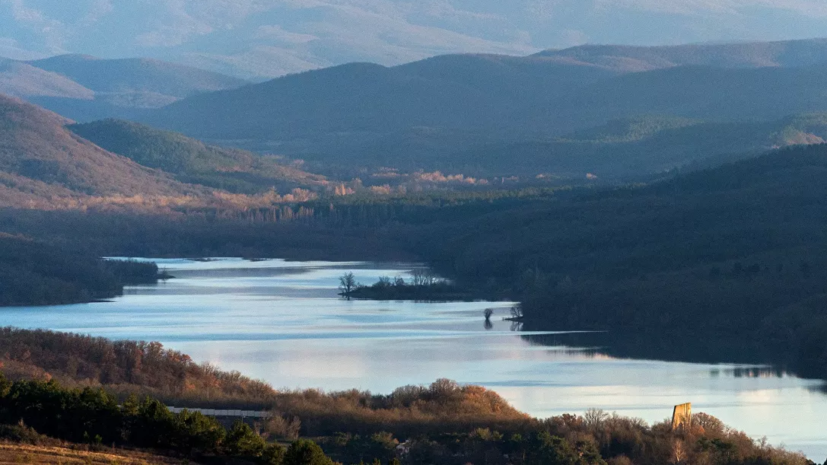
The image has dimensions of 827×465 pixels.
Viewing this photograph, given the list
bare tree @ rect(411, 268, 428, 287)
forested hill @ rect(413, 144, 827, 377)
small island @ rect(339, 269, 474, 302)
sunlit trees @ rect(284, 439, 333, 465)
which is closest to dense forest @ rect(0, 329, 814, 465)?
sunlit trees @ rect(284, 439, 333, 465)

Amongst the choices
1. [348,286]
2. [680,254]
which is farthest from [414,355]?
[348,286]

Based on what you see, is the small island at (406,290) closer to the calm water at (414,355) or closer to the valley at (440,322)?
the valley at (440,322)

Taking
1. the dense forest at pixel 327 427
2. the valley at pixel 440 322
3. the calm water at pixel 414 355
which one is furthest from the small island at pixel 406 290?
the dense forest at pixel 327 427

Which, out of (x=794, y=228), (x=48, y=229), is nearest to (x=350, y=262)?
(x=48, y=229)

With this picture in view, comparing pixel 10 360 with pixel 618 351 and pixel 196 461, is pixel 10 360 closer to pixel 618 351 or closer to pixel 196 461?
pixel 196 461

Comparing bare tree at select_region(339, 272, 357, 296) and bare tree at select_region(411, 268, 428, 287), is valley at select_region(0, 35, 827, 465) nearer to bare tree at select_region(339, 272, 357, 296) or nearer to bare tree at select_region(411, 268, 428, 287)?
bare tree at select_region(339, 272, 357, 296)
